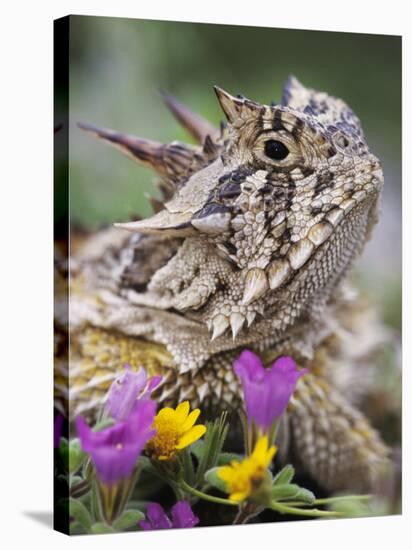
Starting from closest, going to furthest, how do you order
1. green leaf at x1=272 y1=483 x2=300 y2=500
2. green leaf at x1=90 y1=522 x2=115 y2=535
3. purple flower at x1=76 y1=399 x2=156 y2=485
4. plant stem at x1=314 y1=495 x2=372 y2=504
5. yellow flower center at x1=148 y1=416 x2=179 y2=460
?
purple flower at x1=76 y1=399 x2=156 y2=485 < green leaf at x1=90 y1=522 x2=115 y2=535 < yellow flower center at x1=148 y1=416 x2=179 y2=460 < green leaf at x1=272 y1=483 x2=300 y2=500 < plant stem at x1=314 y1=495 x2=372 y2=504

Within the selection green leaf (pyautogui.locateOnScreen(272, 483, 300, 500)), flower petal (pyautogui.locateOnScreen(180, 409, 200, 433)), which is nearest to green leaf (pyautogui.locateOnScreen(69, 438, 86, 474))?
flower petal (pyautogui.locateOnScreen(180, 409, 200, 433))

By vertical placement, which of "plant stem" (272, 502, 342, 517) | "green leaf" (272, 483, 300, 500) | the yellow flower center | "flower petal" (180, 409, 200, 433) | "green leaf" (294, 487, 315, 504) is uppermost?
"flower petal" (180, 409, 200, 433)

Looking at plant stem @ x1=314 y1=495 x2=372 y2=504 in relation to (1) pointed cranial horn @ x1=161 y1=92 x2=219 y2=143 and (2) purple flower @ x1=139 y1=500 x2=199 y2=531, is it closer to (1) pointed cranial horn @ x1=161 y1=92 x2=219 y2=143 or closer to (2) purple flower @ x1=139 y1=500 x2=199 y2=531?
(2) purple flower @ x1=139 y1=500 x2=199 y2=531

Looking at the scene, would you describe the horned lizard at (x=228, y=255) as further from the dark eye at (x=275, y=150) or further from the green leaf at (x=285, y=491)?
the green leaf at (x=285, y=491)

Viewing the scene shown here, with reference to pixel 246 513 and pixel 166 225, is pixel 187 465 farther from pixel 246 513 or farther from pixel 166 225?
pixel 166 225

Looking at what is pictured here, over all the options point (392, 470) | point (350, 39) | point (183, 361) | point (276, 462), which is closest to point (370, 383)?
point (392, 470)

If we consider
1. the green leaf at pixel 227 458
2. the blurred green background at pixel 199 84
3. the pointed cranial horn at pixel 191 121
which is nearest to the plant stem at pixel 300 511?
the green leaf at pixel 227 458

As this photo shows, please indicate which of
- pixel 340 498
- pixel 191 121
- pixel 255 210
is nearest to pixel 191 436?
pixel 340 498
